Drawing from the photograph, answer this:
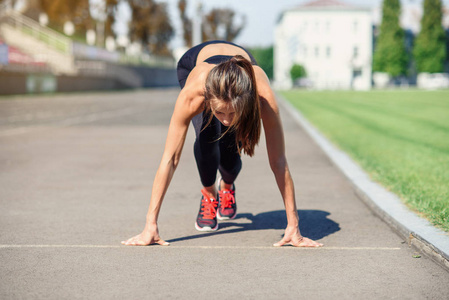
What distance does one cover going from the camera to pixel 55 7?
61.5 m

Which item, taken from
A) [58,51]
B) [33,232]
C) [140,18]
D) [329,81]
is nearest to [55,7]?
[140,18]

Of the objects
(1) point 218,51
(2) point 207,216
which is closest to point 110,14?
(2) point 207,216

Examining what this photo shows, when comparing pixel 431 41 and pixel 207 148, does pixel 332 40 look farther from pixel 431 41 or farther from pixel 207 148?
pixel 207 148

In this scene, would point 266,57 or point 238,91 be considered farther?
point 266,57

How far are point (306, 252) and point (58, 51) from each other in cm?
4188

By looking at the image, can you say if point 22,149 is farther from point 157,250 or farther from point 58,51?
point 58,51

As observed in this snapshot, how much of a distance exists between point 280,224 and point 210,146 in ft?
2.98

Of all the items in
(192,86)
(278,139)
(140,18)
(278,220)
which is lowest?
(278,220)

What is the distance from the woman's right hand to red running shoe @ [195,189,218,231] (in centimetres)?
53

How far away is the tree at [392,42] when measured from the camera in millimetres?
78000

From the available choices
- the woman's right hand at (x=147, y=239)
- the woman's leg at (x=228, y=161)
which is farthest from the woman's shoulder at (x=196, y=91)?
the woman's leg at (x=228, y=161)

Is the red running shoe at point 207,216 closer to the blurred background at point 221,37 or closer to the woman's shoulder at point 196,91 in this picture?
the woman's shoulder at point 196,91

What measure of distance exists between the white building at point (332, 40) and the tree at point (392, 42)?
15.5ft

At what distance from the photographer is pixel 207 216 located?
4664 millimetres
